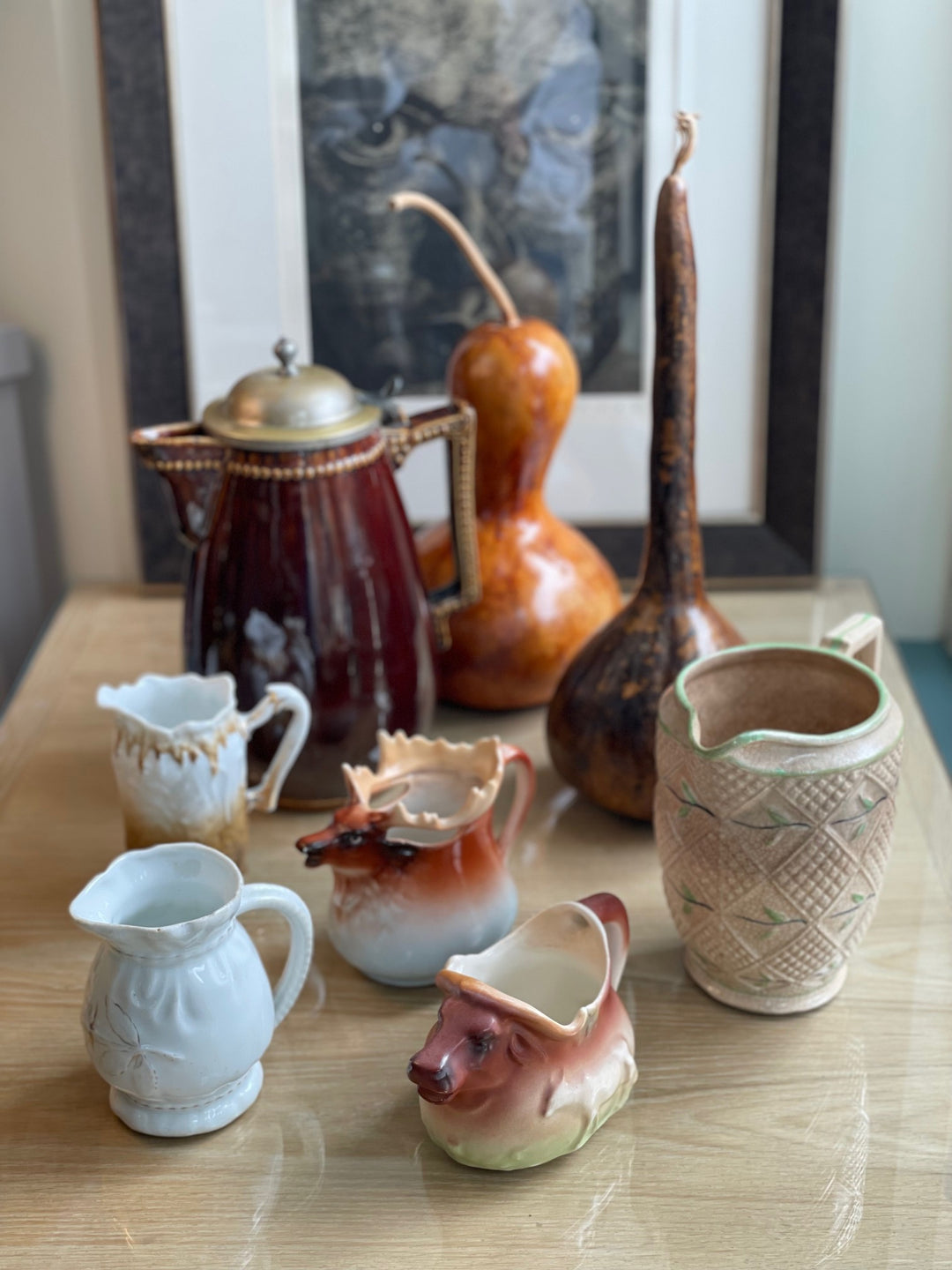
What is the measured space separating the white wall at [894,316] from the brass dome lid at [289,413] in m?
0.41

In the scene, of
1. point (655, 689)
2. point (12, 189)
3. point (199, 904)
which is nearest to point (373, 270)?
point (12, 189)

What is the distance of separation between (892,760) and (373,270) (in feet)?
1.77

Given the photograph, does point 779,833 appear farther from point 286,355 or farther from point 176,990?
point 286,355

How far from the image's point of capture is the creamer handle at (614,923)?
54cm

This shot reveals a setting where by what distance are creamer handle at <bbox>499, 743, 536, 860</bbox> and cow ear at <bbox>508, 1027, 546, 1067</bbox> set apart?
0.14m

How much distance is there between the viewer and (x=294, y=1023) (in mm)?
582

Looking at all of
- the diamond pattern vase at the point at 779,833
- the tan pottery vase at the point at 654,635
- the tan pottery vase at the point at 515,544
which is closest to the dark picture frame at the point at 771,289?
the tan pottery vase at the point at 515,544

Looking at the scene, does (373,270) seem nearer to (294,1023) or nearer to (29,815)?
(29,815)

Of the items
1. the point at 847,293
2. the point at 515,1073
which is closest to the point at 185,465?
the point at 515,1073

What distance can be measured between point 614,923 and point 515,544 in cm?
32

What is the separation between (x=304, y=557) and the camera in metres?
0.67

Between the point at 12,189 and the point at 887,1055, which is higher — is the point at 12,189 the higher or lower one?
the higher one

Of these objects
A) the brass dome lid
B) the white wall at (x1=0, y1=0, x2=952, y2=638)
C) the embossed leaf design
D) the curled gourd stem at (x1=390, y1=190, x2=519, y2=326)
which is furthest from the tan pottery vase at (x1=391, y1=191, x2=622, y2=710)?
the embossed leaf design

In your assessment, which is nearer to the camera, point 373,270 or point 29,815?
point 29,815
